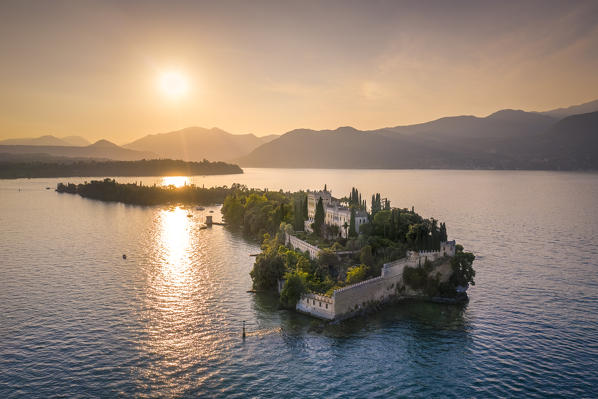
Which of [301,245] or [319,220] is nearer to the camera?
[301,245]

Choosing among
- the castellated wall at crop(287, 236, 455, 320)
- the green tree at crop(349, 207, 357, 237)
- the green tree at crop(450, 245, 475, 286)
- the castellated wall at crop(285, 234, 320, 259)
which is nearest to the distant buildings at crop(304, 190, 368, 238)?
the green tree at crop(349, 207, 357, 237)

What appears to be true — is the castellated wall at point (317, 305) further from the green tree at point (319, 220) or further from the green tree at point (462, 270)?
the green tree at point (319, 220)

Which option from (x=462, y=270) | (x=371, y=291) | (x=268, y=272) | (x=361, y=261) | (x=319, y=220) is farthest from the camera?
(x=319, y=220)

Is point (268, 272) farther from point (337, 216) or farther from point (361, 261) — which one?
point (337, 216)

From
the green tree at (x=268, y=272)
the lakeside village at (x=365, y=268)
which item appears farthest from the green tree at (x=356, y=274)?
the green tree at (x=268, y=272)

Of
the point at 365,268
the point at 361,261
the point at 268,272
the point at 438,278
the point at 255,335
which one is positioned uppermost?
the point at 361,261

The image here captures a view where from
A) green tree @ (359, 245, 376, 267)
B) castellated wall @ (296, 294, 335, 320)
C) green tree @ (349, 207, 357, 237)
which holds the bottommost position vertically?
castellated wall @ (296, 294, 335, 320)

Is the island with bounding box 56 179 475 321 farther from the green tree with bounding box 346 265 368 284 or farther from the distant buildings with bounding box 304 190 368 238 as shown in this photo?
the distant buildings with bounding box 304 190 368 238

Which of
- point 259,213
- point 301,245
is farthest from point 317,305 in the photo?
point 259,213

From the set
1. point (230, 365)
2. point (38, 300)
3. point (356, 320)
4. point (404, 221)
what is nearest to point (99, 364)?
point (230, 365)
